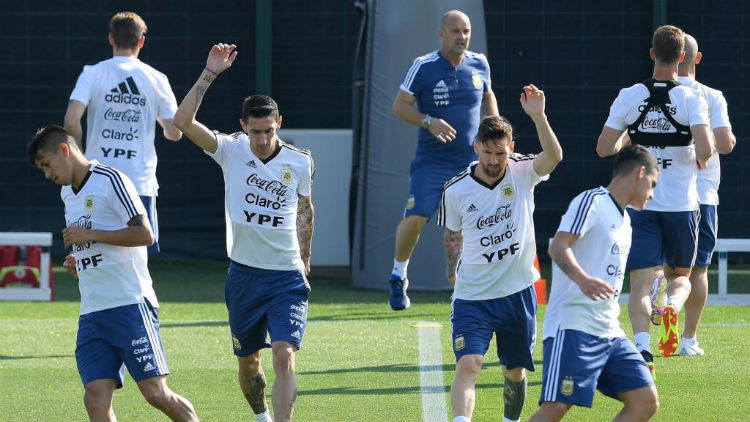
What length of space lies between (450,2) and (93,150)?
16.9 ft

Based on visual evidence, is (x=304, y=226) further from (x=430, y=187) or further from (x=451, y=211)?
(x=430, y=187)

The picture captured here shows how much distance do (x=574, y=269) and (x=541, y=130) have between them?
1184mm

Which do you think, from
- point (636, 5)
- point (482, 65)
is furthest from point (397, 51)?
point (636, 5)

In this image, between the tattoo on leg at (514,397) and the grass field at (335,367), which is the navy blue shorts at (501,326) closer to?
the tattoo on leg at (514,397)

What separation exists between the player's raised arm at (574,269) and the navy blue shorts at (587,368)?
323 millimetres

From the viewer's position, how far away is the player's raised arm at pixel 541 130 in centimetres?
685

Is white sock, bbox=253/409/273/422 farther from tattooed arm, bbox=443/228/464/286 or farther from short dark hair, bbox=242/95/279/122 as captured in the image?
tattooed arm, bbox=443/228/464/286

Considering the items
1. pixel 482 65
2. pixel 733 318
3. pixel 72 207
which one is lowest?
pixel 733 318

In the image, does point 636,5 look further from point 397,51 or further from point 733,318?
point 733,318

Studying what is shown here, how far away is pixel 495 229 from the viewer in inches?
279

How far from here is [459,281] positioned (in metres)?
7.14

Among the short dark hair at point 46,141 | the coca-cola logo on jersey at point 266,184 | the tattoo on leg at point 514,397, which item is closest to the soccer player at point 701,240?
the tattoo on leg at point 514,397

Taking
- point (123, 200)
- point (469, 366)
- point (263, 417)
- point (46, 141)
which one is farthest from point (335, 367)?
point (46, 141)

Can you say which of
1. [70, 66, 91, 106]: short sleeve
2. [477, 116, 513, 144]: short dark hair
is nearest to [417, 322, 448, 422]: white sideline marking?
[477, 116, 513, 144]: short dark hair
